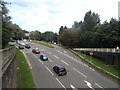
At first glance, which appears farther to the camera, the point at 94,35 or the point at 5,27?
the point at 94,35

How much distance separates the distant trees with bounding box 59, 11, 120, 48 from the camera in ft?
152

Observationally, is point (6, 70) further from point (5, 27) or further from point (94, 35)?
point (94, 35)

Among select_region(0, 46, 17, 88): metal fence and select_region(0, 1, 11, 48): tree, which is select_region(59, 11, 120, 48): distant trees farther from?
select_region(0, 46, 17, 88): metal fence

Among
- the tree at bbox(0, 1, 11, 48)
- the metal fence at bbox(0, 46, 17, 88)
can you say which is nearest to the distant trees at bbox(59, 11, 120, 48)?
the tree at bbox(0, 1, 11, 48)

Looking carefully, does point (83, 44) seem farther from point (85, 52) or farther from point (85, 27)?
point (85, 52)

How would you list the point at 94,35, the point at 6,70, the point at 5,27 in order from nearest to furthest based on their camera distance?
1. the point at 6,70
2. the point at 5,27
3. the point at 94,35

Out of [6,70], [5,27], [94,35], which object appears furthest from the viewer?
[94,35]

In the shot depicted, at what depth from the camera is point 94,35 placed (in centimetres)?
5406

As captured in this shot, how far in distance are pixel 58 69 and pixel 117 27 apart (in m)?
27.1

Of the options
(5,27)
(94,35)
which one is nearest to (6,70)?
(5,27)

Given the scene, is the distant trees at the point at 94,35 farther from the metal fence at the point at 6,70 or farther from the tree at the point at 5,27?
the metal fence at the point at 6,70

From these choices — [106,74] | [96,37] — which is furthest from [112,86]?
[96,37]

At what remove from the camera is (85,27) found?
68.1 m

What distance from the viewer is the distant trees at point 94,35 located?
46.3 meters
